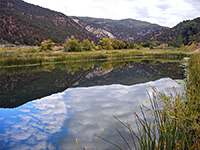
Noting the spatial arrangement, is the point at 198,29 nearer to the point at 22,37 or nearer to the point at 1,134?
the point at 22,37

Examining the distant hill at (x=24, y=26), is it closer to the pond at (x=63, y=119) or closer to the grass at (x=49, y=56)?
the grass at (x=49, y=56)

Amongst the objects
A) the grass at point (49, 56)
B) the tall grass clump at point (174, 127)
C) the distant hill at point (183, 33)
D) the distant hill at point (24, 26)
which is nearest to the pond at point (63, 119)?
the tall grass clump at point (174, 127)

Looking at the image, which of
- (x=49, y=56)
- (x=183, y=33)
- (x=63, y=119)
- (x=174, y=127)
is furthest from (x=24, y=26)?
(x=174, y=127)

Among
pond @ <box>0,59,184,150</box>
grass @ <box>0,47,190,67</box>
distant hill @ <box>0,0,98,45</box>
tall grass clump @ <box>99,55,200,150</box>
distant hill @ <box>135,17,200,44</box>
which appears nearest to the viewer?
tall grass clump @ <box>99,55,200,150</box>

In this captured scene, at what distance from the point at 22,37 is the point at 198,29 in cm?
4936

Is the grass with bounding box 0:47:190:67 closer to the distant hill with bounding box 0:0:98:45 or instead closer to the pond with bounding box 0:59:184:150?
the pond with bounding box 0:59:184:150

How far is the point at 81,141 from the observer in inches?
148

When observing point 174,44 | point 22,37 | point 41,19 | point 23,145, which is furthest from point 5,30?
point 23,145

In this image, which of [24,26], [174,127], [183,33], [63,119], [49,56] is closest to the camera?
[174,127]

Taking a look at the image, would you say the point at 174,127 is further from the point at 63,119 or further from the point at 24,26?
the point at 24,26

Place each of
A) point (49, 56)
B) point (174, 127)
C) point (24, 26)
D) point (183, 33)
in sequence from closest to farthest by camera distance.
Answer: point (174, 127) < point (49, 56) < point (183, 33) < point (24, 26)

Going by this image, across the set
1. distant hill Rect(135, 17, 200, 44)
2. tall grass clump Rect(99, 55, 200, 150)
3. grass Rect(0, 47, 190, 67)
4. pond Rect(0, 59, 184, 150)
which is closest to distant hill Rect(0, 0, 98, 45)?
grass Rect(0, 47, 190, 67)

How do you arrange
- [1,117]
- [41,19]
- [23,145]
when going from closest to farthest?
[23,145] → [1,117] → [41,19]

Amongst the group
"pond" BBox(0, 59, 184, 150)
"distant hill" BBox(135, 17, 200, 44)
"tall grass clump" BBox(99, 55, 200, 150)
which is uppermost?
"distant hill" BBox(135, 17, 200, 44)
